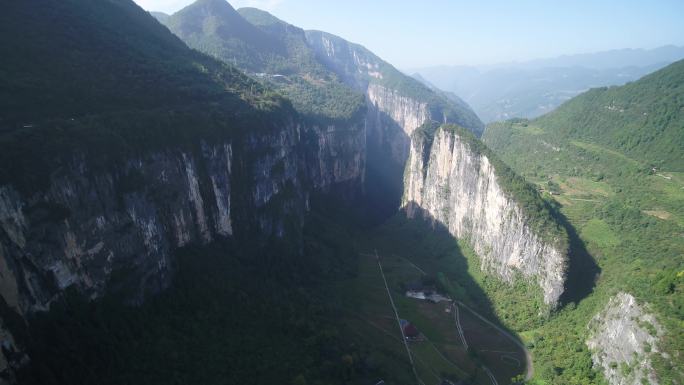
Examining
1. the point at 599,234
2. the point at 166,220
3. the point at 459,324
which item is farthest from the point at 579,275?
the point at 166,220

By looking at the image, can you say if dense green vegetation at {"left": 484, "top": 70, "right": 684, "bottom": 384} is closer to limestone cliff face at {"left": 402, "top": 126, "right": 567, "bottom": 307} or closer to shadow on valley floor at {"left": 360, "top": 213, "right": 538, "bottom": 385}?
shadow on valley floor at {"left": 360, "top": 213, "right": 538, "bottom": 385}

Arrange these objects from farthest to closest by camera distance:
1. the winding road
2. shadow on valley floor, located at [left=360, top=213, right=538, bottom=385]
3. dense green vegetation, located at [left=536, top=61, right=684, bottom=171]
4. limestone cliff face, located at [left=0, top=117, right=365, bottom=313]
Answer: dense green vegetation, located at [left=536, top=61, right=684, bottom=171] < shadow on valley floor, located at [left=360, top=213, right=538, bottom=385] < the winding road < limestone cliff face, located at [left=0, top=117, right=365, bottom=313]

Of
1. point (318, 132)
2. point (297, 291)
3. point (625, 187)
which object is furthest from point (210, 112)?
point (625, 187)

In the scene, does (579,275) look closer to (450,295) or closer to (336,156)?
(450,295)

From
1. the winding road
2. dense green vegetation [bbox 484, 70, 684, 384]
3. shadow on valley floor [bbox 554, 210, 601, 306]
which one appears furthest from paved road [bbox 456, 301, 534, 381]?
shadow on valley floor [bbox 554, 210, 601, 306]

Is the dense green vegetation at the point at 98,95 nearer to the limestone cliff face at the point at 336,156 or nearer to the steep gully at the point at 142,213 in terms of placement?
the steep gully at the point at 142,213

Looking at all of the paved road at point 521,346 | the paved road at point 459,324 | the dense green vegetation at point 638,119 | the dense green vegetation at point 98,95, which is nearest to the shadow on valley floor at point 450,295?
the paved road at point 521,346
